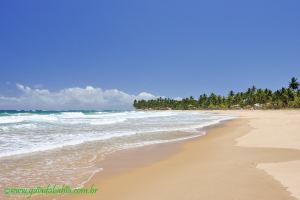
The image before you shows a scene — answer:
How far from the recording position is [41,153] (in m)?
12.1

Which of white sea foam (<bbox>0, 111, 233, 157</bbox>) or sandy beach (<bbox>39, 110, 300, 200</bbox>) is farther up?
white sea foam (<bbox>0, 111, 233, 157</bbox>)

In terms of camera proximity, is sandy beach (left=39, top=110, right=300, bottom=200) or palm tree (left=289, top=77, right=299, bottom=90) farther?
palm tree (left=289, top=77, right=299, bottom=90)

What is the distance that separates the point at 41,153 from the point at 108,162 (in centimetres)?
310

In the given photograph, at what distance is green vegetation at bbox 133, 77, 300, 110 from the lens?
92.3m

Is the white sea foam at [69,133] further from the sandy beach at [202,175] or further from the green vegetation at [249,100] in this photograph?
the green vegetation at [249,100]

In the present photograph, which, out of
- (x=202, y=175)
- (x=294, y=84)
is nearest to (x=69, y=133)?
(x=202, y=175)

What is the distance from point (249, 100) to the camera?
394 ft

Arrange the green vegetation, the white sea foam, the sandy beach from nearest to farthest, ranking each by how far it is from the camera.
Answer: the sandy beach, the white sea foam, the green vegetation

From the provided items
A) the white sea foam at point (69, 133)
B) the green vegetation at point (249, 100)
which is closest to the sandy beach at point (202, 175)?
the white sea foam at point (69, 133)

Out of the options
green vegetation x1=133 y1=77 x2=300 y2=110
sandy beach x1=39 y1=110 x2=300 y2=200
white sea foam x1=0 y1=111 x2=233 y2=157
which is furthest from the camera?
green vegetation x1=133 y1=77 x2=300 y2=110

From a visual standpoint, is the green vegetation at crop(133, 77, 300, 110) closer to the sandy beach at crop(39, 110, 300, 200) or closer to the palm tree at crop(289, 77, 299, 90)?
the palm tree at crop(289, 77, 299, 90)

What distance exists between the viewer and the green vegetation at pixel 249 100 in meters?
92.3

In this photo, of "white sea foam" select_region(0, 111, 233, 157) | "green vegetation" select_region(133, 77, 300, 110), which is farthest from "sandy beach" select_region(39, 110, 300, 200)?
"green vegetation" select_region(133, 77, 300, 110)

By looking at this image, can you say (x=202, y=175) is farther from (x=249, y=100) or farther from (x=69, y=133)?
(x=249, y=100)
